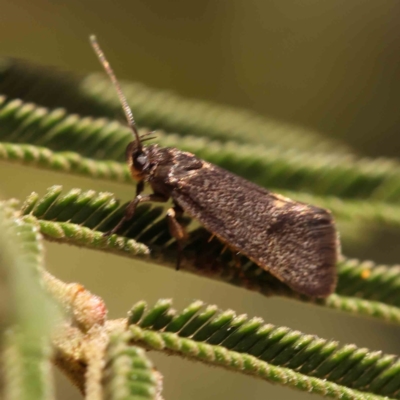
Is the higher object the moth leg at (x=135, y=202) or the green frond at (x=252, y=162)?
the green frond at (x=252, y=162)

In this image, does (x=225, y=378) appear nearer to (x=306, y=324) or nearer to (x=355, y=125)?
(x=306, y=324)

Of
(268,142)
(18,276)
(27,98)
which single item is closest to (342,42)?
(268,142)

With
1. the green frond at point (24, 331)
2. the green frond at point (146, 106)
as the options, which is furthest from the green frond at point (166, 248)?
the green frond at point (146, 106)

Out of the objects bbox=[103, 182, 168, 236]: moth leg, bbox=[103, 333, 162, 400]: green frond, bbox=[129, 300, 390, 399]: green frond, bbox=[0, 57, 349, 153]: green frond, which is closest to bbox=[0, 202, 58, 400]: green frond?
bbox=[103, 333, 162, 400]: green frond

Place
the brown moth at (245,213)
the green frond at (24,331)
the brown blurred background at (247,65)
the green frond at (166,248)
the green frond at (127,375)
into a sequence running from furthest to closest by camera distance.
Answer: the brown blurred background at (247,65)
the brown moth at (245,213)
the green frond at (166,248)
the green frond at (127,375)
the green frond at (24,331)

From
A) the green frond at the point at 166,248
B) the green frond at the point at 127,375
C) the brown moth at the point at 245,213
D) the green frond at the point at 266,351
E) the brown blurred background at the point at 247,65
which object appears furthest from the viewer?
the brown blurred background at the point at 247,65

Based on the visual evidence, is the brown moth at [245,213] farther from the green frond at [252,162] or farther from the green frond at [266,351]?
the green frond at [266,351]

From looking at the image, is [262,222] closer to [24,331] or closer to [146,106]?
[146,106]

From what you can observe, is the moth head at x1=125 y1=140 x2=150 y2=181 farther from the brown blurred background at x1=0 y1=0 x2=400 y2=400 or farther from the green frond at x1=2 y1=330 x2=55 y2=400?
the brown blurred background at x1=0 y1=0 x2=400 y2=400
